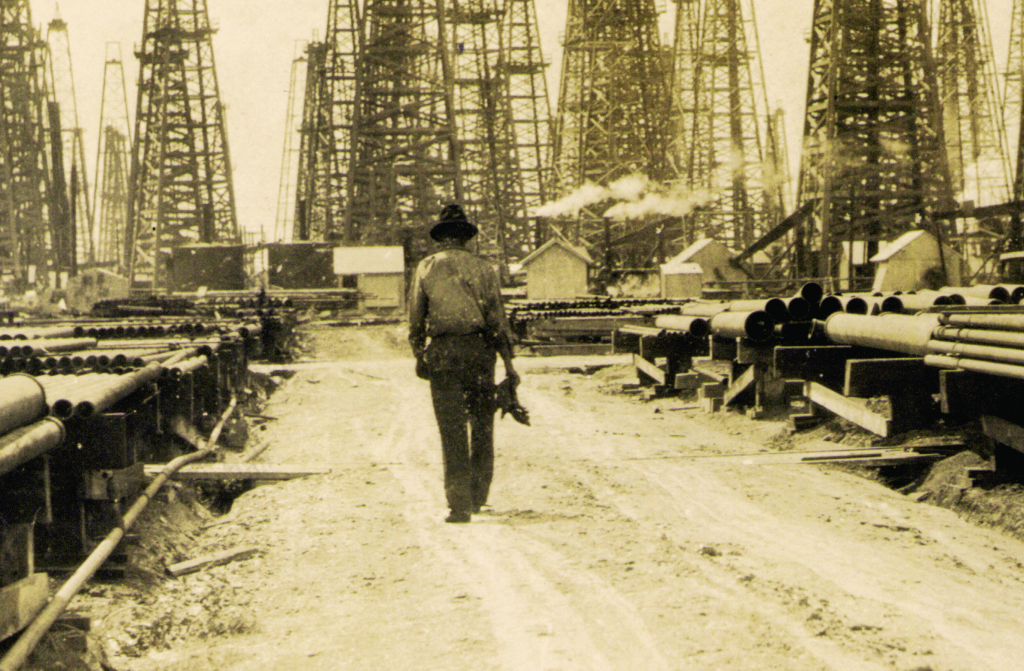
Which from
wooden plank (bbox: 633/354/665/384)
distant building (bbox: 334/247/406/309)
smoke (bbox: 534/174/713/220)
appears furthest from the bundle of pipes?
smoke (bbox: 534/174/713/220)

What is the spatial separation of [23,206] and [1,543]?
175ft

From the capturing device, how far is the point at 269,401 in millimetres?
14617

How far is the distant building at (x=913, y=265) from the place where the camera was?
24.9 metres

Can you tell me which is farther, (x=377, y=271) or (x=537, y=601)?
(x=377, y=271)

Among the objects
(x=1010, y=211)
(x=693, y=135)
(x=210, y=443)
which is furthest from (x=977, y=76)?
(x=210, y=443)

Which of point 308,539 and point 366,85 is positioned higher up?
point 366,85

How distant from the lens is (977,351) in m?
6.41

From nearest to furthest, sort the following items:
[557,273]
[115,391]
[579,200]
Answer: [115,391], [557,273], [579,200]

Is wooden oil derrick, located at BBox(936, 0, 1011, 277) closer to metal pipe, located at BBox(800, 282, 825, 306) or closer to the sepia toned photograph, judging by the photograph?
the sepia toned photograph

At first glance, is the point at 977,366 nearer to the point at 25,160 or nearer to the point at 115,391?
the point at 115,391

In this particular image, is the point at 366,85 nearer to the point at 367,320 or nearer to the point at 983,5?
the point at 367,320

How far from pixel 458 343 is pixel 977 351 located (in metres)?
3.00

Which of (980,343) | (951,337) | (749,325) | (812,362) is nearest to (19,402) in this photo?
(980,343)

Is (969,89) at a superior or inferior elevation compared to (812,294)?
superior
